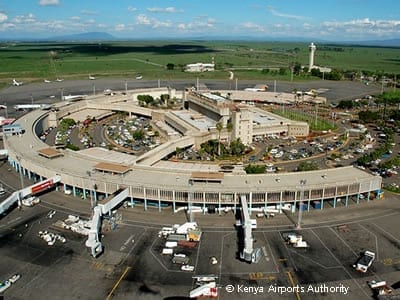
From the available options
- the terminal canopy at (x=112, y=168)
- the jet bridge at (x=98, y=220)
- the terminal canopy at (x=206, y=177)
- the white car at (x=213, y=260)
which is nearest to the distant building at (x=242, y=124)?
the terminal canopy at (x=206, y=177)

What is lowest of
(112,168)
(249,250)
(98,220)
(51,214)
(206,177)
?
(51,214)

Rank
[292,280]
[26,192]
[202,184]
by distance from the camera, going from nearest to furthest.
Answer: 1. [292,280]
2. [202,184]
3. [26,192]

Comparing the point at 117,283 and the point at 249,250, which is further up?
the point at 249,250

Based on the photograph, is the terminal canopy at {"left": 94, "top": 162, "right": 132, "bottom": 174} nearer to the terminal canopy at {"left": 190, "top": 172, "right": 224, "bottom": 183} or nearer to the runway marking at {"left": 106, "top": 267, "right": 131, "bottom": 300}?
the terminal canopy at {"left": 190, "top": 172, "right": 224, "bottom": 183}

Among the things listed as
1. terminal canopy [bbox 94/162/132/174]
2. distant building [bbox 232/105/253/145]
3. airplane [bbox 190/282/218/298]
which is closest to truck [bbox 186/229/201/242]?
airplane [bbox 190/282/218/298]

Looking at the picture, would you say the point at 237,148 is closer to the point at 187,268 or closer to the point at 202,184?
the point at 202,184

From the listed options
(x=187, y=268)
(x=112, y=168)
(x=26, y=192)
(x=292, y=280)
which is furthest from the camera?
(x=112, y=168)

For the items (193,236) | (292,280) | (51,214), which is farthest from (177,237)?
(51,214)
